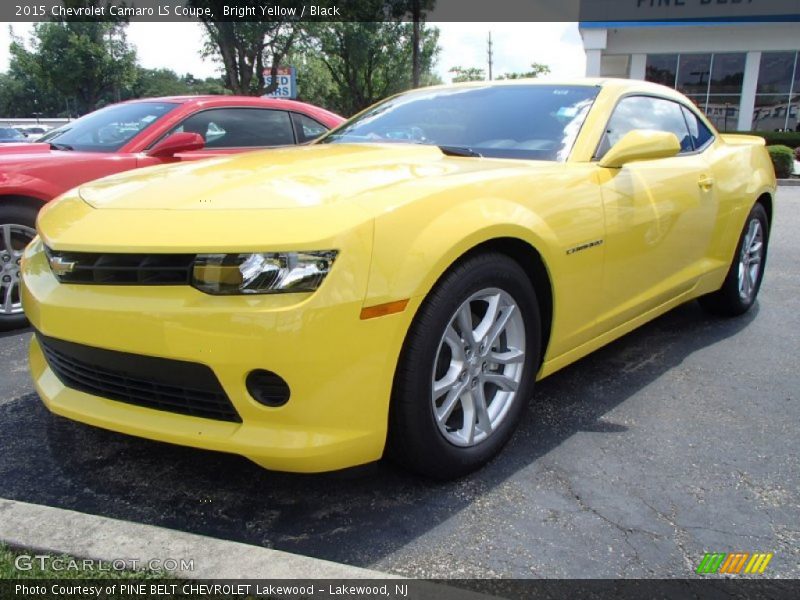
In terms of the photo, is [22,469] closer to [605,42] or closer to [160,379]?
[160,379]

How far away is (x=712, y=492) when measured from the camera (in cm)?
233

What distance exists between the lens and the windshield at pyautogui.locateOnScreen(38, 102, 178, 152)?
473 cm

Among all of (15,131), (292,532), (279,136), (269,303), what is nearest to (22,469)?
(292,532)

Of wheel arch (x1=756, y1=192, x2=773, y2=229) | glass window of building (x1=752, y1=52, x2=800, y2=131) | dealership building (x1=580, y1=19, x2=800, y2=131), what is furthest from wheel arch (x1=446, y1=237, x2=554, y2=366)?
glass window of building (x1=752, y1=52, x2=800, y2=131)

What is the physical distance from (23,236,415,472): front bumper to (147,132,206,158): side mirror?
268cm

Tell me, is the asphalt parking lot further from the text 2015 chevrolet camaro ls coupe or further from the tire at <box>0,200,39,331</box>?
the tire at <box>0,200,39,331</box>

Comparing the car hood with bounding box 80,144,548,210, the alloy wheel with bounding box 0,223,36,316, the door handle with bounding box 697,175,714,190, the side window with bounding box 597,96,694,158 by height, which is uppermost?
the side window with bounding box 597,96,694,158

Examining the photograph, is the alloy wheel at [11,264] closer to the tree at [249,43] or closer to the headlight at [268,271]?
the headlight at [268,271]

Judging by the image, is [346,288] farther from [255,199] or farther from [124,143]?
[124,143]

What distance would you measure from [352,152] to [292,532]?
1.66m

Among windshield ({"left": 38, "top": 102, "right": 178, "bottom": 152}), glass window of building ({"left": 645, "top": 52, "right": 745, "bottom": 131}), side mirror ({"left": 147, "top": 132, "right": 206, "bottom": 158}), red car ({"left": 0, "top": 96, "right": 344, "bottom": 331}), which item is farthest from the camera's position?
glass window of building ({"left": 645, "top": 52, "right": 745, "bottom": 131})

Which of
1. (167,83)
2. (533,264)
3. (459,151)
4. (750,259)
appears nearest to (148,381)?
(533,264)

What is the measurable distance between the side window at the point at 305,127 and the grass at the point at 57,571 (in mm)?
4380

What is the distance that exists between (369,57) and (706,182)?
35978 millimetres
